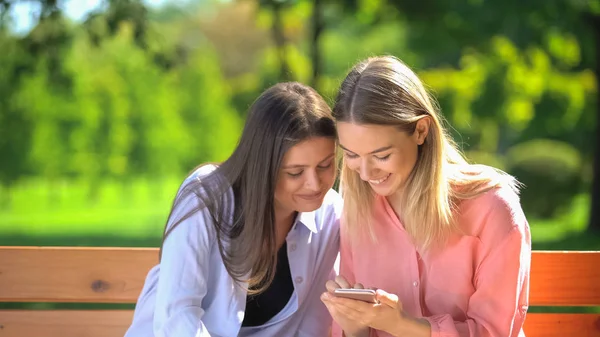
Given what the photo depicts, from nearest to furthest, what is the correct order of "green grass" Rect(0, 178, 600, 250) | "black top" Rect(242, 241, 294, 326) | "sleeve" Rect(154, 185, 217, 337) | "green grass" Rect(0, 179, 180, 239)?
1. "sleeve" Rect(154, 185, 217, 337)
2. "black top" Rect(242, 241, 294, 326)
3. "green grass" Rect(0, 178, 600, 250)
4. "green grass" Rect(0, 179, 180, 239)

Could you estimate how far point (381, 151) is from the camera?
9.05 ft

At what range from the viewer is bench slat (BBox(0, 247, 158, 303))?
3463 mm

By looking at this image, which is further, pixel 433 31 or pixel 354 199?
pixel 433 31

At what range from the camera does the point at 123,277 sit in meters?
3.47

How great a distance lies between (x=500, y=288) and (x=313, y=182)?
28.2 inches

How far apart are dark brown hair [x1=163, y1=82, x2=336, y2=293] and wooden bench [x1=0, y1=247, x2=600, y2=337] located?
59 cm

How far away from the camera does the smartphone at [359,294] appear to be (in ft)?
8.87

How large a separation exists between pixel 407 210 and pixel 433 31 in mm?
7317

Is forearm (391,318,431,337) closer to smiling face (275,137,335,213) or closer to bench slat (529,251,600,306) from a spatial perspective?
smiling face (275,137,335,213)

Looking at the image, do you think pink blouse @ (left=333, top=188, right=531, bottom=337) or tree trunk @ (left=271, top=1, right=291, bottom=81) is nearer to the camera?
pink blouse @ (left=333, top=188, right=531, bottom=337)

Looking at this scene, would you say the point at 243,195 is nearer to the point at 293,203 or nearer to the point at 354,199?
the point at 293,203

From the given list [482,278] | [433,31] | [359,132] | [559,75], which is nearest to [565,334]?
[482,278]

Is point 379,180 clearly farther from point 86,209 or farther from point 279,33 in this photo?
point 86,209

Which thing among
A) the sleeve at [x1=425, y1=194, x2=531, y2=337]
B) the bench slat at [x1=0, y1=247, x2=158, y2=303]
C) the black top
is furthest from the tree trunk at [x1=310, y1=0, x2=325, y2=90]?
the sleeve at [x1=425, y1=194, x2=531, y2=337]
